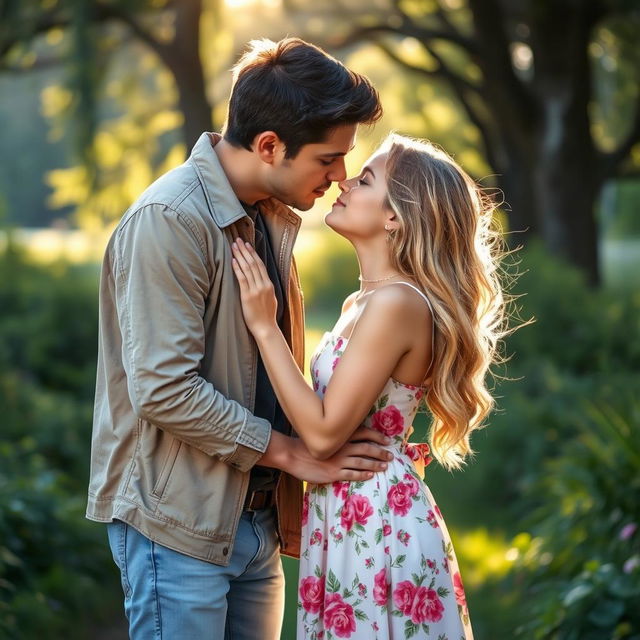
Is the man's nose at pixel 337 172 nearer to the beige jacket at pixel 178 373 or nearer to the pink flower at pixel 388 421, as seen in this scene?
the beige jacket at pixel 178 373

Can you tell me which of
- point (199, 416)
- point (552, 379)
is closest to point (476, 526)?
point (552, 379)

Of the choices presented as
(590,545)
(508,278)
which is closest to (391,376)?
(590,545)

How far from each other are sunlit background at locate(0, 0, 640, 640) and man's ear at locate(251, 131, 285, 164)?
1024 millimetres

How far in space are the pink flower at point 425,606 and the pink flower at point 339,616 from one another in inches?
7.0

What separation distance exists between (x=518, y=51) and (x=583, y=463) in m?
13.0

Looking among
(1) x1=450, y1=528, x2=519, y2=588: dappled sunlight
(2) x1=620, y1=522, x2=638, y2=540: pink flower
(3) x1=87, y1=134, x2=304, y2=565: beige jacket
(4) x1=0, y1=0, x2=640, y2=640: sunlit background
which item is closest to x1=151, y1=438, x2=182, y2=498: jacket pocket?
(3) x1=87, y1=134, x2=304, y2=565: beige jacket

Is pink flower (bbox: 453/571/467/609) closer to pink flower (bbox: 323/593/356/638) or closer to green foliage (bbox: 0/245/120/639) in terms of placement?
pink flower (bbox: 323/593/356/638)

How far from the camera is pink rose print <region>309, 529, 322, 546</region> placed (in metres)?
3.05

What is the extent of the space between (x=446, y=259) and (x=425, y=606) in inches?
39.3

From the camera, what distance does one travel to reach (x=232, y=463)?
2805mm

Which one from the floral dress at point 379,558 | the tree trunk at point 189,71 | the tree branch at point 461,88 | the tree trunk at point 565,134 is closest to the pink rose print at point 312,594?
the floral dress at point 379,558

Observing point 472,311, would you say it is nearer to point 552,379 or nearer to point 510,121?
point 552,379

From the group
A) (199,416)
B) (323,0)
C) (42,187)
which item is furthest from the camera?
(42,187)

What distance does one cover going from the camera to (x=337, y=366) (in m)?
2.98
